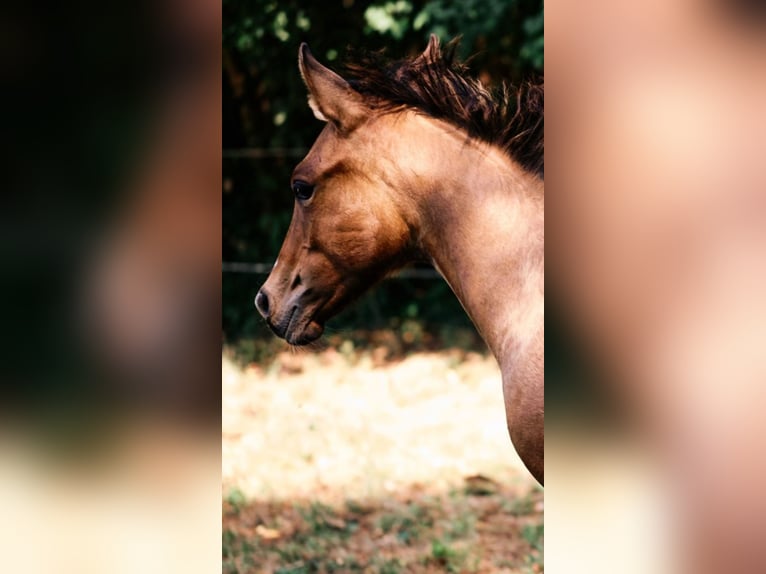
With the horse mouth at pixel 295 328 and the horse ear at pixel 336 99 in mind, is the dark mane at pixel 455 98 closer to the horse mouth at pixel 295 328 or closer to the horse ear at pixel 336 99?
the horse ear at pixel 336 99

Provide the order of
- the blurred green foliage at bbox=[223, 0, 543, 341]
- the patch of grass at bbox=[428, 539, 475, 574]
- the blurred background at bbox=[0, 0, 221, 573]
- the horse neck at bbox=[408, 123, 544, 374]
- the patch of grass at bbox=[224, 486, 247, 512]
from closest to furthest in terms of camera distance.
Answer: the blurred background at bbox=[0, 0, 221, 573], the horse neck at bbox=[408, 123, 544, 374], the patch of grass at bbox=[428, 539, 475, 574], the patch of grass at bbox=[224, 486, 247, 512], the blurred green foliage at bbox=[223, 0, 543, 341]

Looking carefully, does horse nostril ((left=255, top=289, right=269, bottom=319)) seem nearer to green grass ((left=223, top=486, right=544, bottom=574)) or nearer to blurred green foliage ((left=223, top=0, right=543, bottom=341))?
green grass ((left=223, top=486, right=544, bottom=574))

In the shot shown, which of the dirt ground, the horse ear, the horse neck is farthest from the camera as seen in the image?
the dirt ground

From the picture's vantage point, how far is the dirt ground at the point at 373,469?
3445mm

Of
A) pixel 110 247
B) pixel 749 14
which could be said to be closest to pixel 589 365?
pixel 749 14

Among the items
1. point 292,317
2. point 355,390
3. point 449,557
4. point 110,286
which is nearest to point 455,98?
point 292,317

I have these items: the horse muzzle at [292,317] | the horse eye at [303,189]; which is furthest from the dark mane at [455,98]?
the horse muzzle at [292,317]

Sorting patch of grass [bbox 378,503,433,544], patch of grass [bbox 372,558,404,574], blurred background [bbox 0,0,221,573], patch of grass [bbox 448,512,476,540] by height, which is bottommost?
patch of grass [bbox 378,503,433,544]

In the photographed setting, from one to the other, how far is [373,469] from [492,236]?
2.53m

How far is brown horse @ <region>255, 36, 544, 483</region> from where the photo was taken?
1.78 m

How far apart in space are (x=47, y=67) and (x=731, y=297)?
2.27 ft

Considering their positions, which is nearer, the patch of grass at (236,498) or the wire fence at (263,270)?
the patch of grass at (236,498)

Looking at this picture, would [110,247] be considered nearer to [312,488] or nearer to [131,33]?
[131,33]

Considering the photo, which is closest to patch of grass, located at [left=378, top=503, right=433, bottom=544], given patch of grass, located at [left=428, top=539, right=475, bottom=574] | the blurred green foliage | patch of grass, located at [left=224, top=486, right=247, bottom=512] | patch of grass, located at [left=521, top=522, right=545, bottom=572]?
patch of grass, located at [left=428, top=539, right=475, bottom=574]
